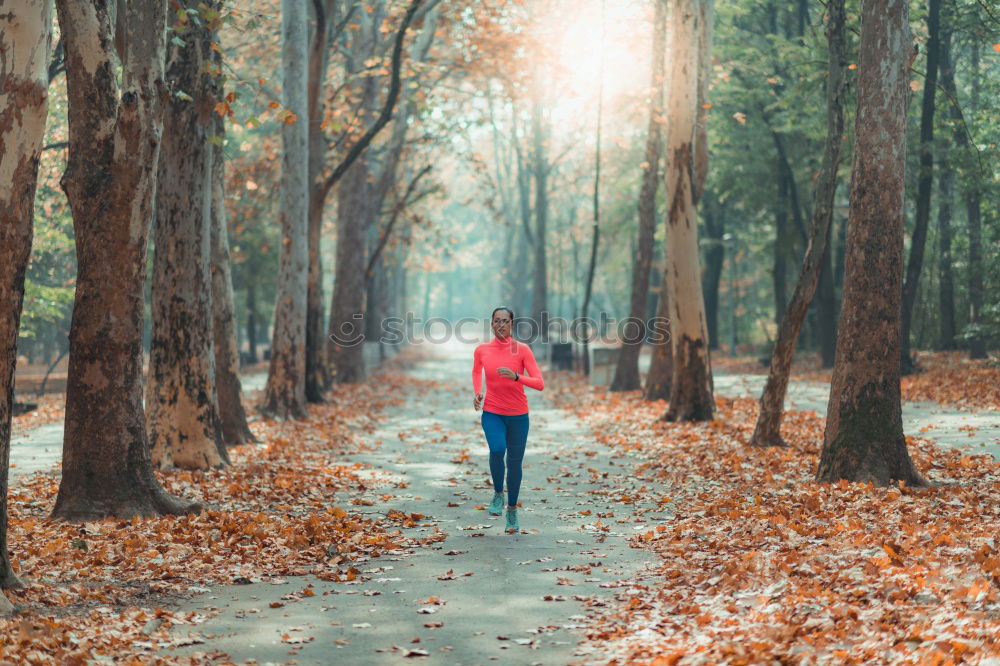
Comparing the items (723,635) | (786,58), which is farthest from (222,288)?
(786,58)

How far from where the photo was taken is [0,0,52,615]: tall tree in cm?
573

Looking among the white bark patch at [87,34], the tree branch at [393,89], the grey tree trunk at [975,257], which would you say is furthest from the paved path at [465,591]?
the grey tree trunk at [975,257]

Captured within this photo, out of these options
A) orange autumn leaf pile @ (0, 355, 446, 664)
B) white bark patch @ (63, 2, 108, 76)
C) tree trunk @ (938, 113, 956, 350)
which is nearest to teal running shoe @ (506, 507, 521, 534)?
orange autumn leaf pile @ (0, 355, 446, 664)

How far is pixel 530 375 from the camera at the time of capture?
8.86 m

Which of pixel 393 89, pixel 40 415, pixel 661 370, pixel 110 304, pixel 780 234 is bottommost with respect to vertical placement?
pixel 40 415

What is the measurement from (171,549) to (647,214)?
16.8 m

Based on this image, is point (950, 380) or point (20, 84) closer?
point (20, 84)

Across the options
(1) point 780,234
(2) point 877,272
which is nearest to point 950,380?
(1) point 780,234

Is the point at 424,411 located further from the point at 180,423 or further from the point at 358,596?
the point at 358,596

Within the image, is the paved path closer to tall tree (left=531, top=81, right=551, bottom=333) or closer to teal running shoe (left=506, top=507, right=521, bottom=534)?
teal running shoe (left=506, top=507, right=521, bottom=534)

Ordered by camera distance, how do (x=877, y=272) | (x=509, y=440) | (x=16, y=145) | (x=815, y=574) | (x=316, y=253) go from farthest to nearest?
(x=316, y=253) < (x=877, y=272) < (x=509, y=440) < (x=815, y=574) < (x=16, y=145)

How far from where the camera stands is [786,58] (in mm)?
26984

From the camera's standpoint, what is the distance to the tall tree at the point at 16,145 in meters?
5.73

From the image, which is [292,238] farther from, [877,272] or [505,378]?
[877,272]
